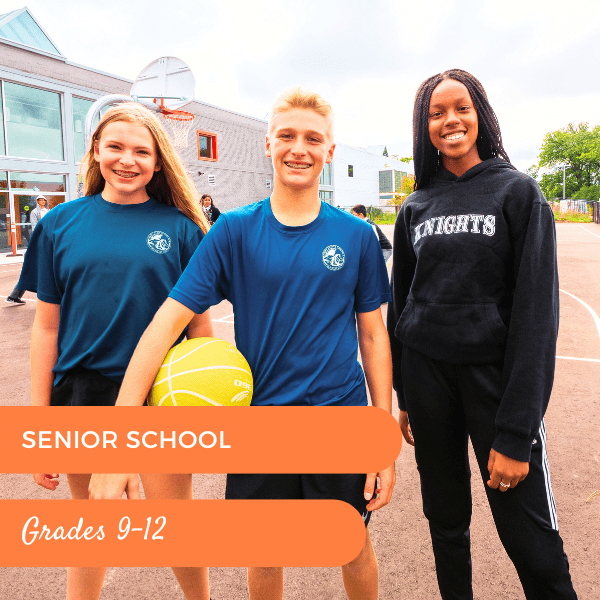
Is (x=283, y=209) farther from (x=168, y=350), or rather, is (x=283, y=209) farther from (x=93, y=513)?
(x=93, y=513)

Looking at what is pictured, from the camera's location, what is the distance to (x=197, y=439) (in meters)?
1.71

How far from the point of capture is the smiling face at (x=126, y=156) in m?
1.88

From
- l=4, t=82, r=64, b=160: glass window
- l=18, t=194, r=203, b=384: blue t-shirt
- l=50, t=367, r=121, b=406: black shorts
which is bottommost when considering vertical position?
l=50, t=367, r=121, b=406: black shorts

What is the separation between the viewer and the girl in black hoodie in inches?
66.3

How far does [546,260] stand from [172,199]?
1.50 metres

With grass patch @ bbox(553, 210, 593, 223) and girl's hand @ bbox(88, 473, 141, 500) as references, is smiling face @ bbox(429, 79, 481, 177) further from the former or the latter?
grass patch @ bbox(553, 210, 593, 223)

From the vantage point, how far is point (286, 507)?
1774mm

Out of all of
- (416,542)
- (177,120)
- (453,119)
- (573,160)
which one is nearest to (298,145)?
(453,119)

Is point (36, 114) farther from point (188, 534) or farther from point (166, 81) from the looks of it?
point (188, 534)

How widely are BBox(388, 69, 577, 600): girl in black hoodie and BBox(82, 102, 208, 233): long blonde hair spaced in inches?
38.0

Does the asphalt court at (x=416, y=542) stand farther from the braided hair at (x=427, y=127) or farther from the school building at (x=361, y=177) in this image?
the school building at (x=361, y=177)

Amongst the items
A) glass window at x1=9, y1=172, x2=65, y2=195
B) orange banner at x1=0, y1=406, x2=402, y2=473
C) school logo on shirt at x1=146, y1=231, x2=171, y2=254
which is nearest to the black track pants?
orange banner at x1=0, y1=406, x2=402, y2=473

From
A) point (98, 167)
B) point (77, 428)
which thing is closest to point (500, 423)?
point (77, 428)

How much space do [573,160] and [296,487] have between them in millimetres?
93727
